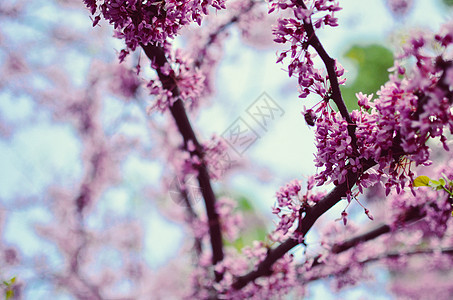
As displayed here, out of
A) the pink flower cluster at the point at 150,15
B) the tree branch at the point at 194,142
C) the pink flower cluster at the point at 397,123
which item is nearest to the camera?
the pink flower cluster at the point at 397,123

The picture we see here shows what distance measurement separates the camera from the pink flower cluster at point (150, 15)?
1.51m

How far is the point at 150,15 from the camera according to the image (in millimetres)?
1553

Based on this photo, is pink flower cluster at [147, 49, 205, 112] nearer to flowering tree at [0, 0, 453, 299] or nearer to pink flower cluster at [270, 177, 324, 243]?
flowering tree at [0, 0, 453, 299]

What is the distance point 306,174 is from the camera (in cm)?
192

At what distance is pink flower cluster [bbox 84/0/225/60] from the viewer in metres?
1.51

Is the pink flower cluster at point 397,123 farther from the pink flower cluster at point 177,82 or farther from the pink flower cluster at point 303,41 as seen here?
the pink flower cluster at point 177,82

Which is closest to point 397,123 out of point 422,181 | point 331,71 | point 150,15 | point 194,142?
point 331,71

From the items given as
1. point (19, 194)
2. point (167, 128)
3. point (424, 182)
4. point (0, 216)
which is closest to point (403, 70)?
point (424, 182)

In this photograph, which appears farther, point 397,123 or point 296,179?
point 296,179

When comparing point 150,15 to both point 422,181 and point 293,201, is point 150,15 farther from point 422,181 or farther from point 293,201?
point 422,181

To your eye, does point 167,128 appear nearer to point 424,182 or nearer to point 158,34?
point 158,34

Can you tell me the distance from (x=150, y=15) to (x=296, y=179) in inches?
42.3

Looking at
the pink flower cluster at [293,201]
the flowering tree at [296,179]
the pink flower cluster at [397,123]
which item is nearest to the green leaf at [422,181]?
the flowering tree at [296,179]

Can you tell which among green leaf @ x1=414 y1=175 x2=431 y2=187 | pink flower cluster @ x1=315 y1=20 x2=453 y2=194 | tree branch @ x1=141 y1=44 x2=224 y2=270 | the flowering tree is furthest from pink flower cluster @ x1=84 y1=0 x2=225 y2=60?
green leaf @ x1=414 y1=175 x2=431 y2=187
